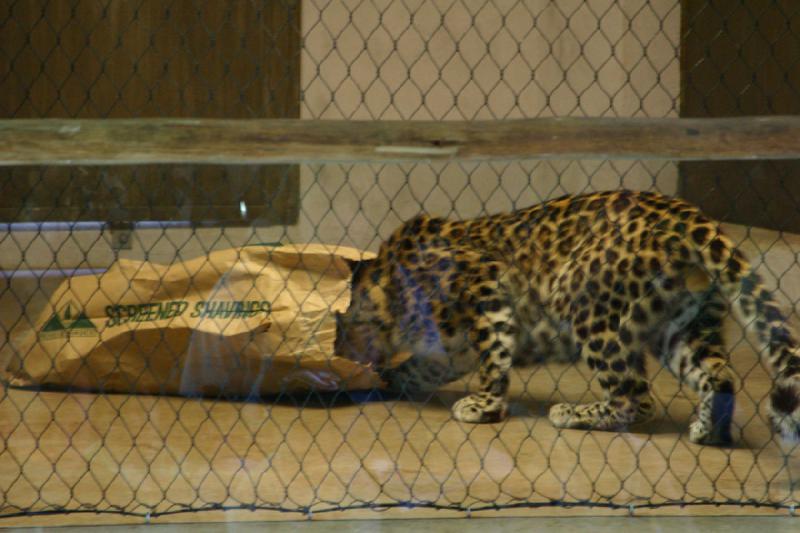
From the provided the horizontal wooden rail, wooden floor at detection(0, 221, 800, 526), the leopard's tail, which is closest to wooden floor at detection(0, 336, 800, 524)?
wooden floor at detection(0, 221, 800, 526)

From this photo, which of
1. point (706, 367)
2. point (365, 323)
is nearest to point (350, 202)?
point (365, 323)

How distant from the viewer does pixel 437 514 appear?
112 inches

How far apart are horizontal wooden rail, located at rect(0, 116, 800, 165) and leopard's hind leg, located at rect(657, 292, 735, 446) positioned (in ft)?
2.15

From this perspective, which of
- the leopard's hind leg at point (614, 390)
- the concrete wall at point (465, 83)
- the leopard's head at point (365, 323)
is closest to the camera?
the leopard's hind leg at point (614, 390)

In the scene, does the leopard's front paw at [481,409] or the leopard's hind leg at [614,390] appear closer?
the leopard's hind leg at [614,390]

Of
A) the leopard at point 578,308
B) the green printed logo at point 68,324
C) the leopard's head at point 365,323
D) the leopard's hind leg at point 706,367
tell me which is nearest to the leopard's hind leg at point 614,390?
the leopard at point 578,308

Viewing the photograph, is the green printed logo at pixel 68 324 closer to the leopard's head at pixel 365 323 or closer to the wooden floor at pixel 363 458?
the wooden floor at pixel 363 458

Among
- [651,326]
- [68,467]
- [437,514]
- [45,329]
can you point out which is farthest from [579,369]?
[45,329]

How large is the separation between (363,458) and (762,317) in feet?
3.86

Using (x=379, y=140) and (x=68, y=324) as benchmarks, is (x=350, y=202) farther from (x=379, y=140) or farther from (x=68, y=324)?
(x=379, y=140)

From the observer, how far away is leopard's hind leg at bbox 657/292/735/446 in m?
3.34

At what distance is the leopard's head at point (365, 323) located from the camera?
3.72m

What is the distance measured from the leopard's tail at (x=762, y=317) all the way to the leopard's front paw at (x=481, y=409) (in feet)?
2.53

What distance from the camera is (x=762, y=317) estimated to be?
3.22 metres
